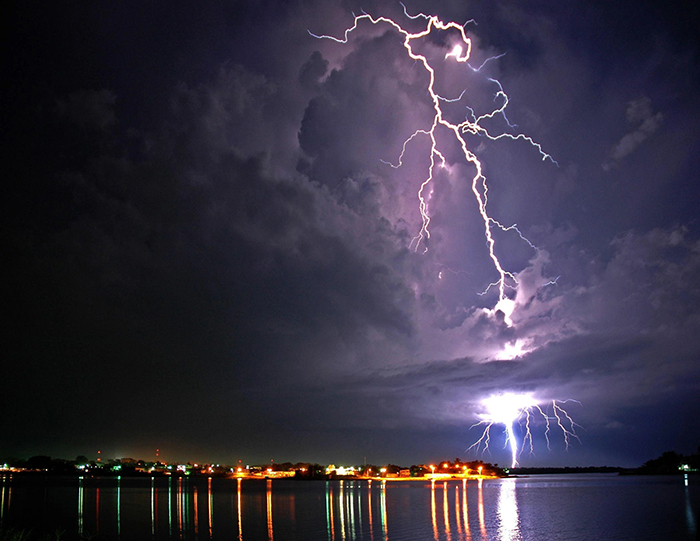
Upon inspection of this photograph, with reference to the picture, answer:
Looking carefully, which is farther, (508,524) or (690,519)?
(690,519)

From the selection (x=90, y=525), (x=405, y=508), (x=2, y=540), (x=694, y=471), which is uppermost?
(x=2, y=540)

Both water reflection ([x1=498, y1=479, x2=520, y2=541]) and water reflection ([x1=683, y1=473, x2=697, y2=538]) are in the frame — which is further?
water reflection ([x1=683, y1=473, x2=697, y2=538])

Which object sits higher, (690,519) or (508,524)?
(508,524)

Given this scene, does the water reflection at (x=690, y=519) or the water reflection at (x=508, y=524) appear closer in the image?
the water reflection at (x=508, y=524)

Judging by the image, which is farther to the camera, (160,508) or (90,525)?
(160,508)

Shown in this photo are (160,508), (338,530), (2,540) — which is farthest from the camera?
(160,508)

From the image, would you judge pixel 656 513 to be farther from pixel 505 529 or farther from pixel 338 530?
pixel 338 530

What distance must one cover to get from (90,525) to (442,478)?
168213mm

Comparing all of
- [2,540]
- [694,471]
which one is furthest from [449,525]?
[694,471]

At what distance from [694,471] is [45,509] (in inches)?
7903

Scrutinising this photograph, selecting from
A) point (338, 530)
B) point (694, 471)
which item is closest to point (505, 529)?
point (338, 530)

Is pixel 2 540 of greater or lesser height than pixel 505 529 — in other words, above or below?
above

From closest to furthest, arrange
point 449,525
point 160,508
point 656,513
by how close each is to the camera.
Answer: point 449,525 < point 656,513 < point 160,508

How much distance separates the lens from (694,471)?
7013 inches
